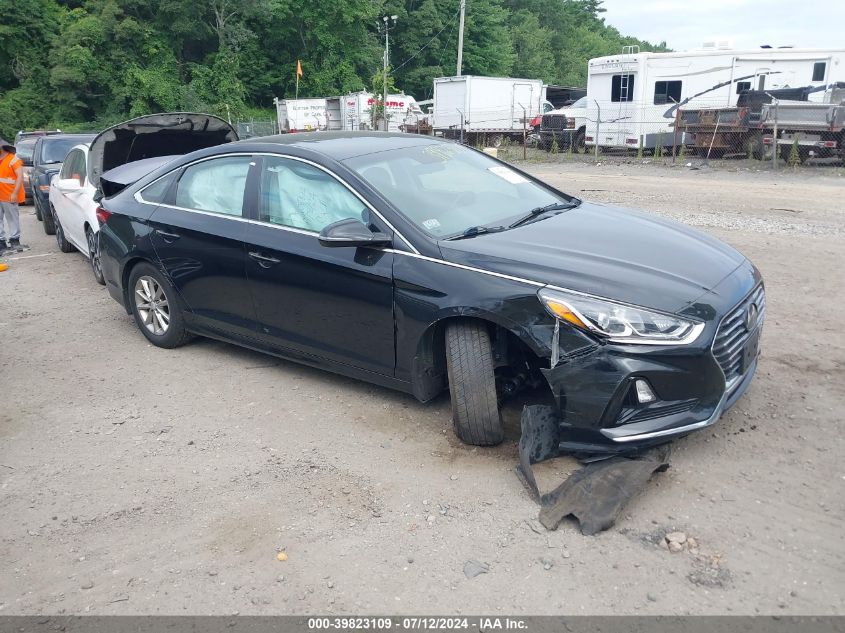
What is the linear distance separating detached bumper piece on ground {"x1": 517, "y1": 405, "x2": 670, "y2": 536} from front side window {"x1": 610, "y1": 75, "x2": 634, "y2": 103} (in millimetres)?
22089

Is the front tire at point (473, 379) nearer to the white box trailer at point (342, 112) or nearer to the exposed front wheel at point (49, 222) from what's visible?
the exposed front wheel at point (49, 222)

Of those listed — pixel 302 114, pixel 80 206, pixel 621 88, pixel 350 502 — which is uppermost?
pixel 621 88

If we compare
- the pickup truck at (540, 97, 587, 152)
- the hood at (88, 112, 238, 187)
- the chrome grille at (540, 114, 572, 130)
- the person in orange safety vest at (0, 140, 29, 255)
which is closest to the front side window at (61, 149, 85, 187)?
the hood at (88, 112, 238, 187)

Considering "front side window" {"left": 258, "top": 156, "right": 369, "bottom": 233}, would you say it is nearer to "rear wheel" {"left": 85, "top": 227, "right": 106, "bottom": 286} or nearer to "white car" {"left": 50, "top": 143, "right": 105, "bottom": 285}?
"white car" {"left": 50, "top": 143, "right": 105, "bottom": 285}

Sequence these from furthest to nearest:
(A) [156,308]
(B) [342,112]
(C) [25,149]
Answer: (B) [342,112], (C) [25,149], (A) [156,308]

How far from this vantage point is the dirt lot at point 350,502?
3.03 metres

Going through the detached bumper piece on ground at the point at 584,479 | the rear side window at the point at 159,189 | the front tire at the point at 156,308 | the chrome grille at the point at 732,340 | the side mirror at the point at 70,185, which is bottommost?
the detached bumper piece on ground at the point at 584,479

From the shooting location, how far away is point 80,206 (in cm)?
861

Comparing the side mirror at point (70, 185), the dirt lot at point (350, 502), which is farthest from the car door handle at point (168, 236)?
the side mirror at point (70, 185)

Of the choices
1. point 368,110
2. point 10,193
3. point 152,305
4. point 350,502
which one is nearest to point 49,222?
point 10,193

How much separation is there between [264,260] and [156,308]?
1.63m

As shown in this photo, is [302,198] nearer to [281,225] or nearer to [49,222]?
[281,225]

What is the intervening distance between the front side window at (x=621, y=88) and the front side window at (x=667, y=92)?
0.78 meters

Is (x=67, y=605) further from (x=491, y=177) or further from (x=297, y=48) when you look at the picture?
(x=297, y=48)
